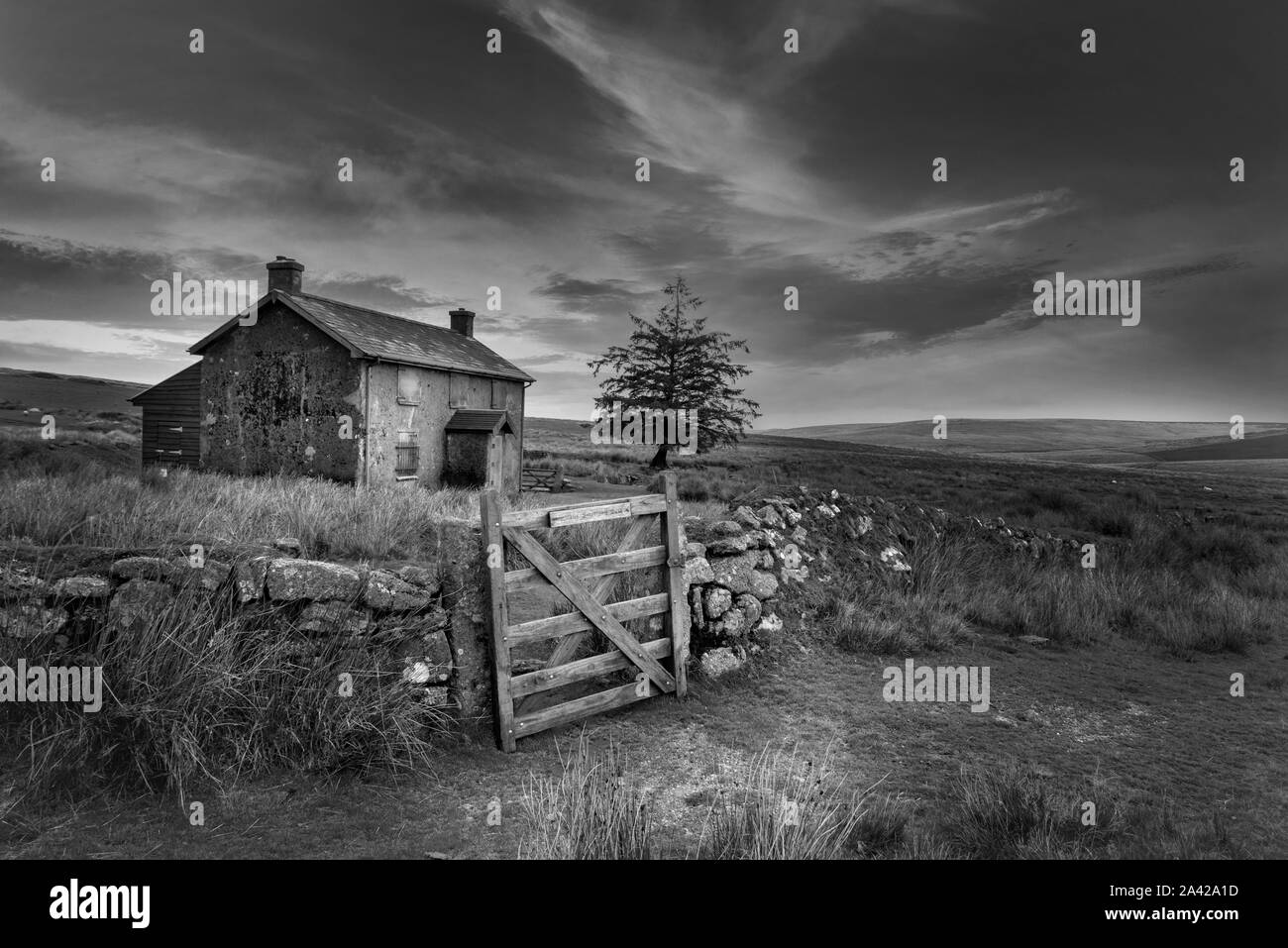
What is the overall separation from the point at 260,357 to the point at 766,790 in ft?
71.9

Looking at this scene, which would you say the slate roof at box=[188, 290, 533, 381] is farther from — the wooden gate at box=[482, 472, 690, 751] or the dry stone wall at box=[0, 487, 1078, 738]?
the wooden gate at box=[482, 472, 690, 751]

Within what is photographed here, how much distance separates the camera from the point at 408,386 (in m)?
22.4

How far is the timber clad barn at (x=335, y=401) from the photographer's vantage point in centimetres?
2064

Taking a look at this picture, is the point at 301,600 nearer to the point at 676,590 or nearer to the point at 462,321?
the point at 676,590

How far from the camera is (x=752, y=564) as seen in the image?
27.9 ft

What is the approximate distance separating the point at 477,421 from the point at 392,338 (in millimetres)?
3776

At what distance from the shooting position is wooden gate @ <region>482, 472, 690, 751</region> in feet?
19.6

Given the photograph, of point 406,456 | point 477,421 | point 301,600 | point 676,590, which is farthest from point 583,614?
point 477,421

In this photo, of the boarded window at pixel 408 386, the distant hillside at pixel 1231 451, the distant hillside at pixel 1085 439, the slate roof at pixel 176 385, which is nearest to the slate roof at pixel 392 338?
the boarded window at pixel 408 386

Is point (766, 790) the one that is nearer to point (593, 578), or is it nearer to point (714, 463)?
point (593, 578)

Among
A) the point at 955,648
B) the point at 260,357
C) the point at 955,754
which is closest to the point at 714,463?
the point at 260,357

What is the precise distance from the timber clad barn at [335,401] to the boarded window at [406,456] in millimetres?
31

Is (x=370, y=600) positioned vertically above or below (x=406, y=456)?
below

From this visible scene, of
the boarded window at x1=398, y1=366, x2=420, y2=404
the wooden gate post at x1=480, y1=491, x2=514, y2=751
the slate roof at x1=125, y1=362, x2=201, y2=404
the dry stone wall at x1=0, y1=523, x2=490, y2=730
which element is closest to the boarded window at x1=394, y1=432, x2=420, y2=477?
the boarded window at x1=398, y1=366, x2=420, y2=404
